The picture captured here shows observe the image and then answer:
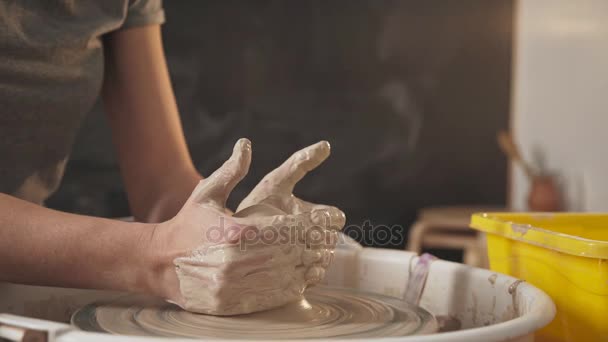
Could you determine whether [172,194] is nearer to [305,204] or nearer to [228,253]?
[305,204]

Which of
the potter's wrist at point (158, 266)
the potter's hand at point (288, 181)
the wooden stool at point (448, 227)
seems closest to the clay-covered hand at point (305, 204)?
the potter's hand at point (288, 181)

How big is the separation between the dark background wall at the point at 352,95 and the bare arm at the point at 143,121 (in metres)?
2.14

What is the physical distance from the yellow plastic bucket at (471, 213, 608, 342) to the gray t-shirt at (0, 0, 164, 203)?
0.64m

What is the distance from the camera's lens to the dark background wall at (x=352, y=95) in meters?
3.44

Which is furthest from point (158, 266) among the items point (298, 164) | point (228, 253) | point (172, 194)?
point (172, 194)

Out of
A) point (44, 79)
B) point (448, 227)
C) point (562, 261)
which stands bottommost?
→ point (448, 227)

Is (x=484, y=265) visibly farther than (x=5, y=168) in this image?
Yes

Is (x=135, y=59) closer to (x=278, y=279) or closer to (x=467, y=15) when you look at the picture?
(x=278, y=279)

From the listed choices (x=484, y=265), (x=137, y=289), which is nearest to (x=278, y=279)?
(x=137, y=289)

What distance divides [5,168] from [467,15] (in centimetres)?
319

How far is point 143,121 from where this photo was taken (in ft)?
3.89

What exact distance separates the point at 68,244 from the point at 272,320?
240 millimetres

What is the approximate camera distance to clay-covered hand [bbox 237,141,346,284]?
0.77 metres

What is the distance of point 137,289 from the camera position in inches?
30.1
